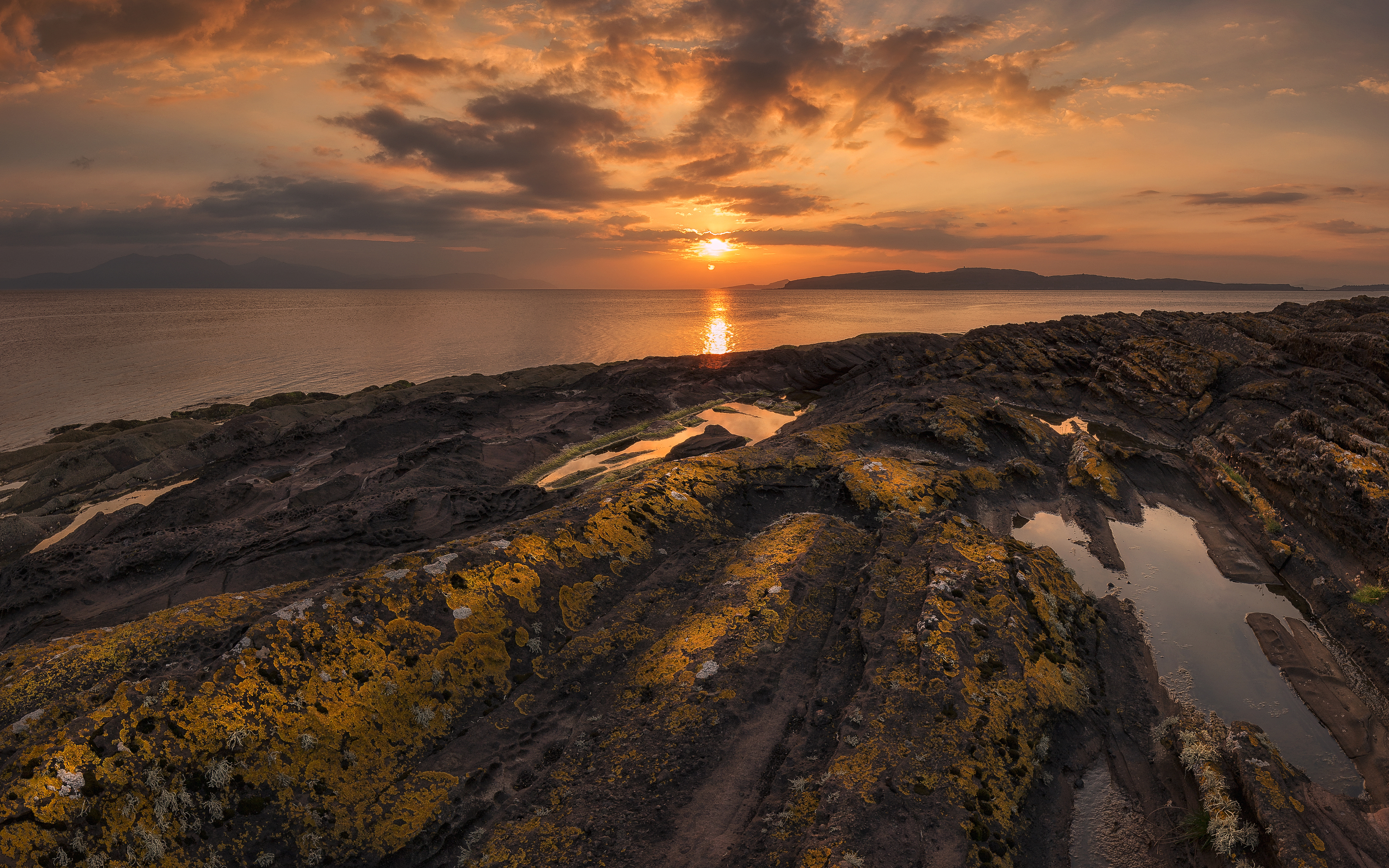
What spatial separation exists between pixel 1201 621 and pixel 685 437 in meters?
22.2

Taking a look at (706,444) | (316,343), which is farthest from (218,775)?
(316,343)

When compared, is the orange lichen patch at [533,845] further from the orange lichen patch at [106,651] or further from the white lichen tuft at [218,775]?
the orange lichen patch at [106,651]

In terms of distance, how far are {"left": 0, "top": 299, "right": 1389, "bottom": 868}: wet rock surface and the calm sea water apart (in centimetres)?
3691

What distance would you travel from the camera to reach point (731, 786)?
7.43 meters

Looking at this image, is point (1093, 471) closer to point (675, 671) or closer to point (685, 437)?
point (675, 671)

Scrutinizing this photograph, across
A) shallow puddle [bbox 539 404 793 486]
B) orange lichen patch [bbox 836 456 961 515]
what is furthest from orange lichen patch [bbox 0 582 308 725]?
shallow puddle [bbox 539 404 793 486]

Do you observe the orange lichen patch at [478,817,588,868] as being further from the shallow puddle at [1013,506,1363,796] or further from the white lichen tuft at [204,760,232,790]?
the shallow puddle at [1013,506,1363,796]

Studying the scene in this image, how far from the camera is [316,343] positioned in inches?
3152

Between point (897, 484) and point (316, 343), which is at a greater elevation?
point (897, 484)

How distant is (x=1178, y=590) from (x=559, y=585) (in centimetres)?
1533

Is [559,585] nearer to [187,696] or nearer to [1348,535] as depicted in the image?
[187,696]

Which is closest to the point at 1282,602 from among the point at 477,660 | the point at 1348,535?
the point at 1348,535

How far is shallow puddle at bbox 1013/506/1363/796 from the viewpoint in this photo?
941cm

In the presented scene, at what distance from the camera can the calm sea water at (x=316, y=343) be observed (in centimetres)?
4712
